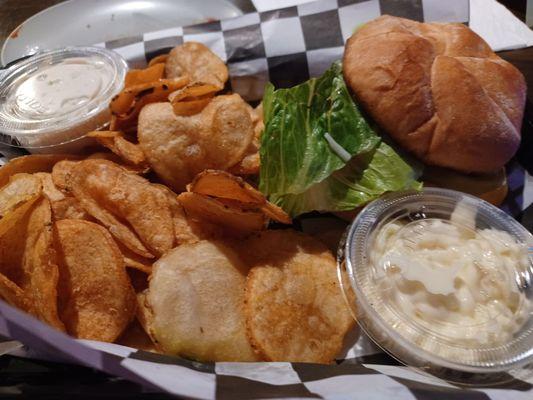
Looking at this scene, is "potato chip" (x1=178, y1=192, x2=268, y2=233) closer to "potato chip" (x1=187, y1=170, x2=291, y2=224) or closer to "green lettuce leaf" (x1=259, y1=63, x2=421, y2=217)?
"potato chip" (x1=187, y1=170, x2=291, y2=224)

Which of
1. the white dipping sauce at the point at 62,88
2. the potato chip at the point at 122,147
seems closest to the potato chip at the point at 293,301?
the potato chip at the point at 122,147

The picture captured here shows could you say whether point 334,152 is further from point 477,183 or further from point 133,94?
point 133,94

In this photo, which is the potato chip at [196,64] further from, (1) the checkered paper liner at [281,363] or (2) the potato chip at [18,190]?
(2) the potato chip at [18,190]

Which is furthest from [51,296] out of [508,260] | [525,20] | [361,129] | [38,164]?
[525,20]

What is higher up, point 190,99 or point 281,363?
point 190,99

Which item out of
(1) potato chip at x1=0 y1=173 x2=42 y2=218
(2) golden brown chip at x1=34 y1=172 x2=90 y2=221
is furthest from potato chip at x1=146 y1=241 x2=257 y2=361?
(1) potato chip at x1=0 y1=173 x2=42 y2=218

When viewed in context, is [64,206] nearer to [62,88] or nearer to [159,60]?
[62,88]

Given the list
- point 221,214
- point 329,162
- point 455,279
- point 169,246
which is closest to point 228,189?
point 221,214
